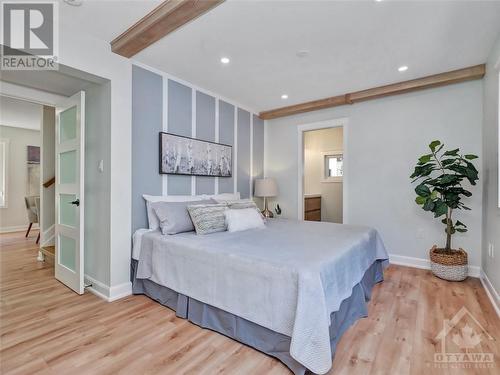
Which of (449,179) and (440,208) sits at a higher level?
(449,179)

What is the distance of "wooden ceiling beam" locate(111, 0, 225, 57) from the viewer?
1.73 m

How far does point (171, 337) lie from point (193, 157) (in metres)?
2.13

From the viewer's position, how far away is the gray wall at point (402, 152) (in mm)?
3012

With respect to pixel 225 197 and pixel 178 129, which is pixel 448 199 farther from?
pixel 178 129

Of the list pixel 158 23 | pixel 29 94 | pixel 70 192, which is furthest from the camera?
pixel 70 192

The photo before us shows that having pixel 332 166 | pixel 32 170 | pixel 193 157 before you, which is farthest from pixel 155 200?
pixel 32 170

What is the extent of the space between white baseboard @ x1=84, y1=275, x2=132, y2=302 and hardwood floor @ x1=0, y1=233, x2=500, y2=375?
0.06 m

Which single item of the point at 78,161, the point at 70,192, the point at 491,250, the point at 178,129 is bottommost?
the point at 491,250

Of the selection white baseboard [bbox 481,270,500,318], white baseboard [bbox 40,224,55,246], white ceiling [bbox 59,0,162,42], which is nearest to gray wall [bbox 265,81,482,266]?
white baseboard [bbox 481,270,500,318]

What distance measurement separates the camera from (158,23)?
1.95 m

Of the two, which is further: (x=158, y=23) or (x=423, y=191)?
(x=423, y=191)

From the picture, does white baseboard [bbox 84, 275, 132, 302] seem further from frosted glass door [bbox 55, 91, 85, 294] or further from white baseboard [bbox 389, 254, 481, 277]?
white baseboard [bbox 389, 254, 481, 277]

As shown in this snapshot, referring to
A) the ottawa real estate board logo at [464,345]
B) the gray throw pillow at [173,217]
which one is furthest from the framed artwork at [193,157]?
the ottawa real estate board logo at [464,345]

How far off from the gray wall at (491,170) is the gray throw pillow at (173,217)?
2930mm
